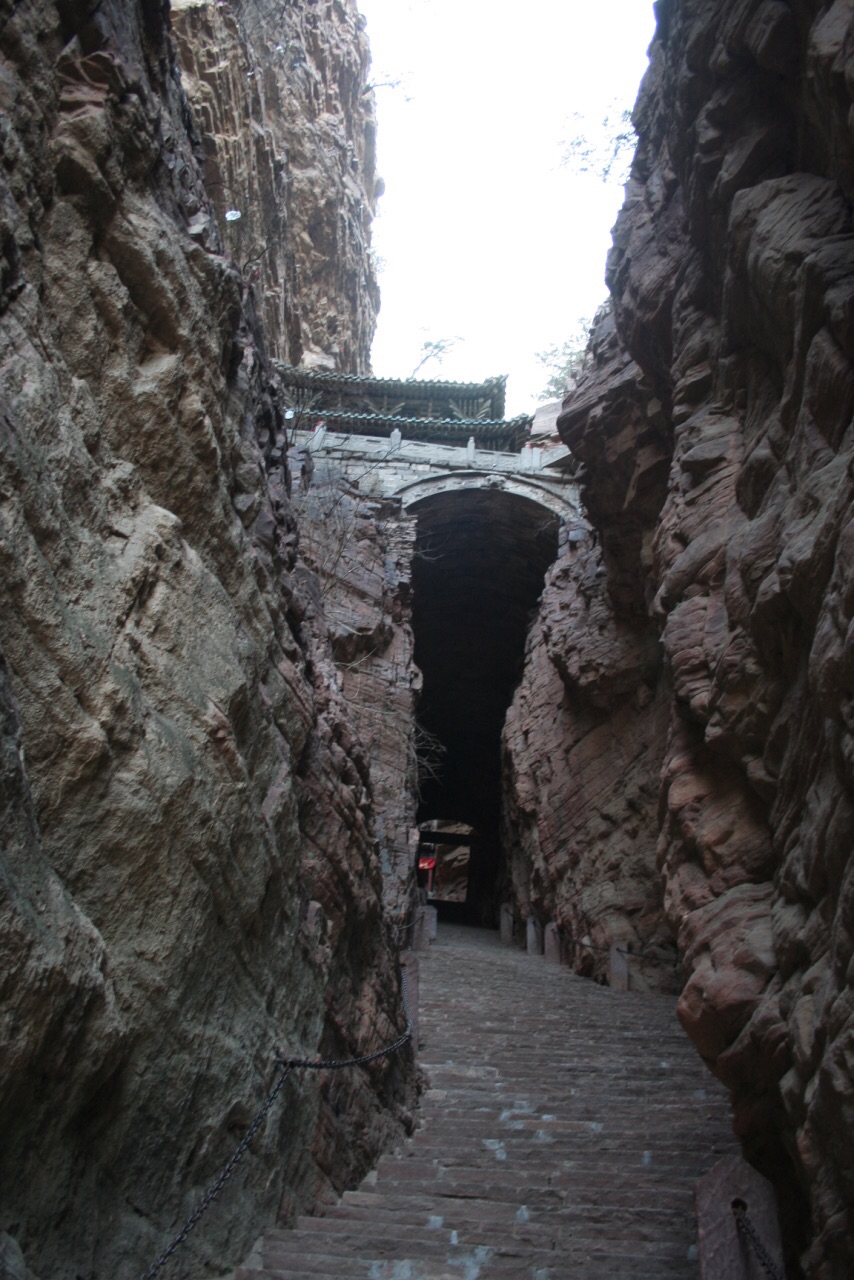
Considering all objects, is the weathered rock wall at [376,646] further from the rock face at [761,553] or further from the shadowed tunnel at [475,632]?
the rock face at [761,553]

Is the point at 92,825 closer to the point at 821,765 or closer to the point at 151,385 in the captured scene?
the point at 151,385

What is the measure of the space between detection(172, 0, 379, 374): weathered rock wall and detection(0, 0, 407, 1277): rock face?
1.39 m

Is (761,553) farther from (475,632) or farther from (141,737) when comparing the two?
(475,632)

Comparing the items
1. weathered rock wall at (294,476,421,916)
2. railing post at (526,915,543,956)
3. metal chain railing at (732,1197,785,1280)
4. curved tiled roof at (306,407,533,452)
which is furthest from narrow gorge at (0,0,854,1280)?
curved tiled roof at (306,407,533,452)

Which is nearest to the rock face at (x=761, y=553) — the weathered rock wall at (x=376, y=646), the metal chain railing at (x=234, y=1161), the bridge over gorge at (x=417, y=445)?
the metal chain railing at (x=234, y=1161)

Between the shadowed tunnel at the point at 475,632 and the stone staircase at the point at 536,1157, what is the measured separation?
12.7 meters

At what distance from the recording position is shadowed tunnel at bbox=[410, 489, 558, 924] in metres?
23.9

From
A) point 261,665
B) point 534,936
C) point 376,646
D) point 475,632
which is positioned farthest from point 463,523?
point 261,665

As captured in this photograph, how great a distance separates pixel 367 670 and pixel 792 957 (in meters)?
11.9

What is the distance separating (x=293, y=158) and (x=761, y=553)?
19742 mm

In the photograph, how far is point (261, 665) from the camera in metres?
5.94

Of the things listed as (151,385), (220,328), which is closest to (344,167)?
(220,328)

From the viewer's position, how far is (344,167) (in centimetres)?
2414

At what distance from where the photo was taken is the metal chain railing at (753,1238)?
421 centimetres
